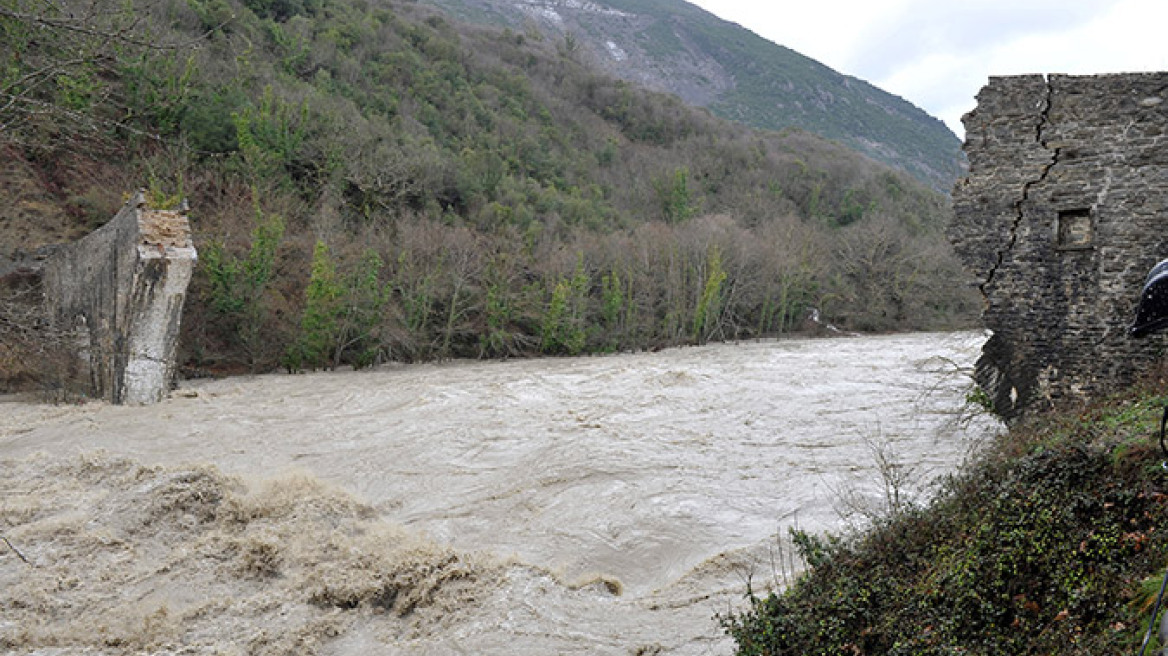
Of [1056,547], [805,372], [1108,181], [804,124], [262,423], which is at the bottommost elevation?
[262,423]

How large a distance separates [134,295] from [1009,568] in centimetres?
1838

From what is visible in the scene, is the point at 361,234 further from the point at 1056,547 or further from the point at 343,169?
the point at 1056,547

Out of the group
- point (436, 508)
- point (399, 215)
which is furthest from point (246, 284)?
point (436, 508)

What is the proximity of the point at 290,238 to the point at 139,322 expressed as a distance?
38.7 ft

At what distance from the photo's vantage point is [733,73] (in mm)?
153750

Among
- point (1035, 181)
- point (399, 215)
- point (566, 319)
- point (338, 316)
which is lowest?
point (338, 316)

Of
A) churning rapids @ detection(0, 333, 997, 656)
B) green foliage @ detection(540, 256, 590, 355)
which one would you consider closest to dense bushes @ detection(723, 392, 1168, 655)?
churning rapids @ detection(0, 333, 997, 656)

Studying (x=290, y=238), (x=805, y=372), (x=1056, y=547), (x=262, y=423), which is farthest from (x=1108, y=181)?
(x=290, y=238)

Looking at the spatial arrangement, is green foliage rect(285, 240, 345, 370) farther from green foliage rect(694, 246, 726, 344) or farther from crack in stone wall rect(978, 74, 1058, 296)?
crack in stone wall rect(978, 74, 1058, 296)

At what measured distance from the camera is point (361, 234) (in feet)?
104

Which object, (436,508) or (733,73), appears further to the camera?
(733,73)

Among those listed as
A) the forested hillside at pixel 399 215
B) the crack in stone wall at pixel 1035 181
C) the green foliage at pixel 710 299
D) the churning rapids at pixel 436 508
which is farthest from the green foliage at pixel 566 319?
the crack in stone wall at pixel 1035 181

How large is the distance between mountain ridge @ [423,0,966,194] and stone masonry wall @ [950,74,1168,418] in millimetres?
115394

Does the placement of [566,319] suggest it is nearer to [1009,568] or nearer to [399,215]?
[399,215]
